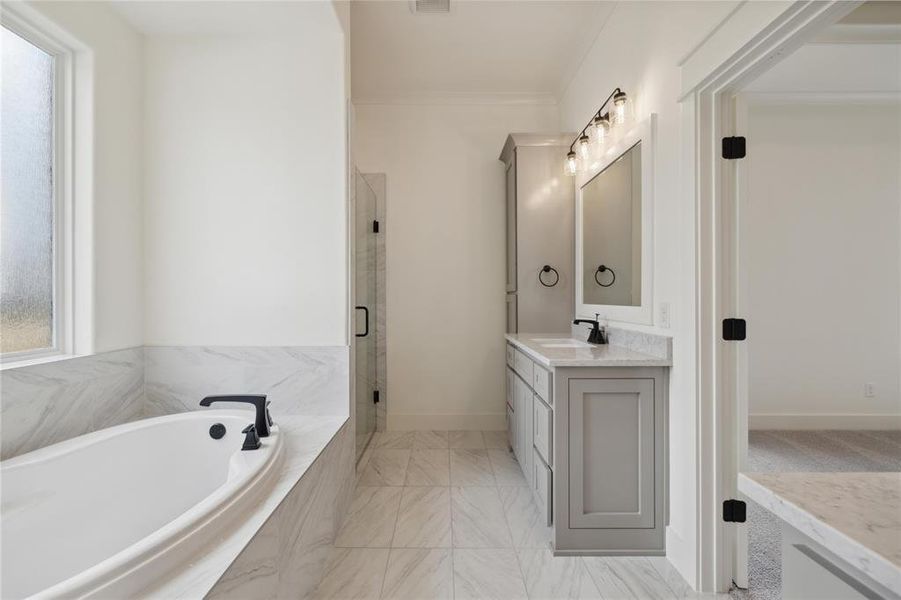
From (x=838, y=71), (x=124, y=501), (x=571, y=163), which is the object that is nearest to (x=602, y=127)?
(x=571, y=163)

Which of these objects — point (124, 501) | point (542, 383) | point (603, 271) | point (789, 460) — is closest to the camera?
point (124, 501)

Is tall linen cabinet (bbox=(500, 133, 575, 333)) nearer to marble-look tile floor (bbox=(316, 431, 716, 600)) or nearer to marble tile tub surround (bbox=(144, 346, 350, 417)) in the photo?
marble-look tile floor (bbox=(316, 431, 716, 600))

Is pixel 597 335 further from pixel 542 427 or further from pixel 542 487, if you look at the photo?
pixel 542 487

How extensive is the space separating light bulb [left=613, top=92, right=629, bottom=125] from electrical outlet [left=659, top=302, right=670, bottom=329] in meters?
1.08

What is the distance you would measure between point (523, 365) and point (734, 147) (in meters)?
1.52

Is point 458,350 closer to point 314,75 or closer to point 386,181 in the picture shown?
point 386,181

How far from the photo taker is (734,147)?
4.98ft

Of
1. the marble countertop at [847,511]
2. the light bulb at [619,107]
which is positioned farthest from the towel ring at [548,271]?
the marble countertop at [847,511]

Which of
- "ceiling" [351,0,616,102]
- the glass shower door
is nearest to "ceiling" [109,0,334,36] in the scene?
"ceiling" [351,0,616,102]

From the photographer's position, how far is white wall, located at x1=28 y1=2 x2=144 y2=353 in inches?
70.4

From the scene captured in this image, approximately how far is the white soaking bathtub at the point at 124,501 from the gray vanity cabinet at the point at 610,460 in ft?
4.03

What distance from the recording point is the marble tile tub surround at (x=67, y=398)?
56.7 inches

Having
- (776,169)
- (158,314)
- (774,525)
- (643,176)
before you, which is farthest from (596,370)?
(776,169)

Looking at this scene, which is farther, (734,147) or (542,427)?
(542,427)
